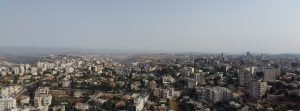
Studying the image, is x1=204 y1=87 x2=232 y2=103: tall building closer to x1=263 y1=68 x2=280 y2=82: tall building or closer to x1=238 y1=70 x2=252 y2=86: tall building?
x1=238 y1=70 x2=252 y2=86: tall building

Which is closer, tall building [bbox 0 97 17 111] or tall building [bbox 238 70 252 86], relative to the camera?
tall building [bbox 0 97 17 111]

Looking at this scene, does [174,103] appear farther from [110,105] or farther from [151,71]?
[151,71]

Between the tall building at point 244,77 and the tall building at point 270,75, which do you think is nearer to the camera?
the tall building at point 244,77

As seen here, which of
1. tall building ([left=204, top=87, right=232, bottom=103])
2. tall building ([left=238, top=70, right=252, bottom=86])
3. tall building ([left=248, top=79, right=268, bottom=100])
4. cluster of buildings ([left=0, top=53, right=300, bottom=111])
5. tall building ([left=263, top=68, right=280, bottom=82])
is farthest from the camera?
tall building ([left=263, top=68, right=280, bottom=82])

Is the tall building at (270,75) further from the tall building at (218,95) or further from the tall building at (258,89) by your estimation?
the tall building at (218,95)

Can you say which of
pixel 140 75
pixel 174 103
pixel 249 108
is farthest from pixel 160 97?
pixel 140 75

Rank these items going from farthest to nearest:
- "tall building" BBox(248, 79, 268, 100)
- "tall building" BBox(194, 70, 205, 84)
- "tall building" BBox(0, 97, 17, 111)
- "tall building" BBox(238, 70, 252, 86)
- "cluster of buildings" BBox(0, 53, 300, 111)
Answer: "tall building" BBox(194, 70, 205, 84) → "tall building" BBox(238, 70, 252, 86) → "tall building" BBox(248, 79, 268, 100) → "cluster of buildings" BBox(0, 53, 300, 111) → "tall building" BBox(0, 97, 17, 111)

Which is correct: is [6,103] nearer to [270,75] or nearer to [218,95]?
[218,95]

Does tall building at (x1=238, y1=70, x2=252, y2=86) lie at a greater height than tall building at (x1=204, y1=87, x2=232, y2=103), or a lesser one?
greater

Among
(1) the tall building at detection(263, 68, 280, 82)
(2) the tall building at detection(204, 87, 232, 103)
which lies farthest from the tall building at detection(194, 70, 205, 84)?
(2) the tall building at detection(204, 87, 232, 103)

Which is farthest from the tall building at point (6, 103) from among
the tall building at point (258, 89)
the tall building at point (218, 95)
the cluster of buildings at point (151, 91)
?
the tall building at point (258, 89)

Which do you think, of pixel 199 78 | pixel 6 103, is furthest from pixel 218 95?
pixel 6 103
